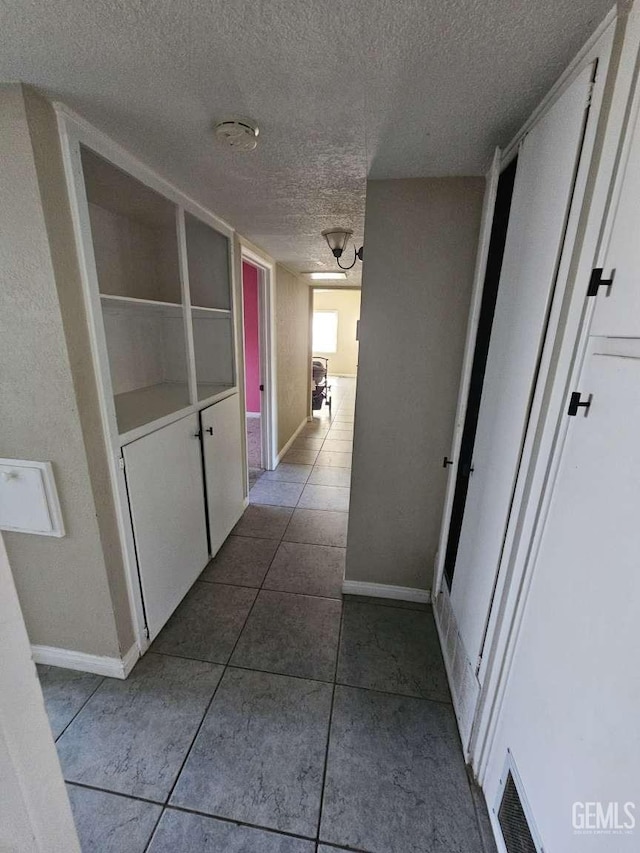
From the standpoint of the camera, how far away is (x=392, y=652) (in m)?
1.81

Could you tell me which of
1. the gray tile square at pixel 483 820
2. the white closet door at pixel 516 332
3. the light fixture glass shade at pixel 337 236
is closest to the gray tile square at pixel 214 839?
the gray tile square at pixel 483 820

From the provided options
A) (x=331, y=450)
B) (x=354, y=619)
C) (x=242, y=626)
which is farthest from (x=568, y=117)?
(x=331, y=450)

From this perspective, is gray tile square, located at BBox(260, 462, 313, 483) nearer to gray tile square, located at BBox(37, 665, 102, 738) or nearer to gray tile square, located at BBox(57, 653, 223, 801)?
gray tile square, located at BBox(57, 653, 223, 801)

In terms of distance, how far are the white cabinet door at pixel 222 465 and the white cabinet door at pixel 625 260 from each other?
198cm

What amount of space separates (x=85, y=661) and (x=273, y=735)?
36.6 inches

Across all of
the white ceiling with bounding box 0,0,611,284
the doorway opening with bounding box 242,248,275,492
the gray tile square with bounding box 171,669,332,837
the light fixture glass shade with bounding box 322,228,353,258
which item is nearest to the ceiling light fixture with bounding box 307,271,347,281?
the doorway opening with bounding box 242,248,275,492

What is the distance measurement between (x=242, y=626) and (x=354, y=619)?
2.05 ft

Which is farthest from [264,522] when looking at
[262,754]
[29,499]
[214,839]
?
[214,839]

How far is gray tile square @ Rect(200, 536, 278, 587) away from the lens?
7.62 feet

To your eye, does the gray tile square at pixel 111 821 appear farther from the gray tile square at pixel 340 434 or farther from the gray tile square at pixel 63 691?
the gray tile square at pixel 340 434

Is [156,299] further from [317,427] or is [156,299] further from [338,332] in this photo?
[338,332]

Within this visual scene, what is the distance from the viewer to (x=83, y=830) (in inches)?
44.8

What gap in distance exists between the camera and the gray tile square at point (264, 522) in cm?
283

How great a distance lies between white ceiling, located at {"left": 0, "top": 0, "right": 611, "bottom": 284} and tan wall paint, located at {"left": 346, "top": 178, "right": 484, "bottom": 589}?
176 mm
